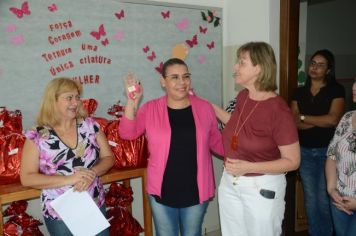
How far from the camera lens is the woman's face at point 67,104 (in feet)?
5.68

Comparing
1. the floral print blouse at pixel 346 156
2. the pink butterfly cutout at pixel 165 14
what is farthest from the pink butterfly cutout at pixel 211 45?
the floral print blouse at pixel 346 156

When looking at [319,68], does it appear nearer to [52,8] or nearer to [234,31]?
[234,31]

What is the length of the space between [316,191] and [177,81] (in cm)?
145

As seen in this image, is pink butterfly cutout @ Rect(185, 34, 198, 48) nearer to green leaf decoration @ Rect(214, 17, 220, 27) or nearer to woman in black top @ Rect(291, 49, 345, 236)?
green leaf decoration @ Rect(214, 17, 220, 27)

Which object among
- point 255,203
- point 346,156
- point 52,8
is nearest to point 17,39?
point 52,8

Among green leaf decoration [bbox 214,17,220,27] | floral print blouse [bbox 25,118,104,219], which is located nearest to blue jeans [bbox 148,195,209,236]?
floral print blouse [bbox 25,118,104,219]

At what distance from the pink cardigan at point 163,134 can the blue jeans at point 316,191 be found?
929mm

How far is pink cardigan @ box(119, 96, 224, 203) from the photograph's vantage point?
186 centimetres

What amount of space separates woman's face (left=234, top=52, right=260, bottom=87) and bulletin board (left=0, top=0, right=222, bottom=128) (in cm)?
109

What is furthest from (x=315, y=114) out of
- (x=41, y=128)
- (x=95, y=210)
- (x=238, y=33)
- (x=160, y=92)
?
(x=41, y=128)

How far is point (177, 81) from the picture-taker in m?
1.84

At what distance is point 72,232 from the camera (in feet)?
5.71

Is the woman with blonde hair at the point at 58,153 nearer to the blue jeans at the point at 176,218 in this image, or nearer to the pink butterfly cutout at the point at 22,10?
the blue jeans at the point at 176,218

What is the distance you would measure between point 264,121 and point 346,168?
0.55 meters
